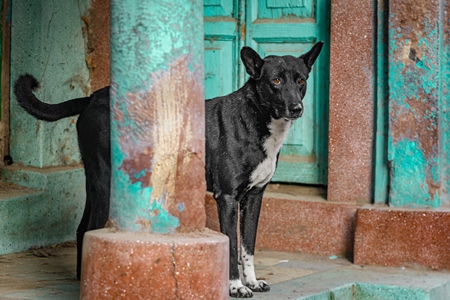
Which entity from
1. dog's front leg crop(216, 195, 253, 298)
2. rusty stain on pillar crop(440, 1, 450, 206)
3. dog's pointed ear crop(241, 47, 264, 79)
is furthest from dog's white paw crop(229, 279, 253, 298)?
rusty stain on pillar crop(440, 1, 450, 206)

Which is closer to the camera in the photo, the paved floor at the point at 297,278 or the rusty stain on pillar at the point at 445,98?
the paved floor at the point at 297,278

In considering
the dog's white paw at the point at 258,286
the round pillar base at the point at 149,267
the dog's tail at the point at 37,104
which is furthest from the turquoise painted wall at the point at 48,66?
the round pillar base at the point at 149,267

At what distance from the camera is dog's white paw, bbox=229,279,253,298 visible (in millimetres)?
4716

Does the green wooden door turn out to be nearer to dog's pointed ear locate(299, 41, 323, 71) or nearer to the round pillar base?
dog's pointed ear locate(299, 41, 323, 71)

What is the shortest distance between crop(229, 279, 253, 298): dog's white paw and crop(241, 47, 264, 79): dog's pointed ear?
4.10 feet

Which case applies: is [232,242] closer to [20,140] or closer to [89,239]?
[89,239]

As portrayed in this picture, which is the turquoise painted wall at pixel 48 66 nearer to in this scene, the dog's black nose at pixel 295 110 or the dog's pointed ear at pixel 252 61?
the dog's pointed ear at pixel 252 61

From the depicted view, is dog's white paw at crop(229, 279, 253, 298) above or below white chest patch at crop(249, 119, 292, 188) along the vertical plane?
below

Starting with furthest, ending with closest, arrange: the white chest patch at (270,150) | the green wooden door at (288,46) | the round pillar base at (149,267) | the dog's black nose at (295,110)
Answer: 1. the green wooden door at (288,46)
2. the white chest patch at (270,150)
3. the dog's black nose at (295,110)
4. the round pillar base at (149,267)

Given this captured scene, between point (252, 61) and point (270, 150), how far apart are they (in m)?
0.55

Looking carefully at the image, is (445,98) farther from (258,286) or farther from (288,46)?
(258,286)

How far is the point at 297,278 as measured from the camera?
17.7ft

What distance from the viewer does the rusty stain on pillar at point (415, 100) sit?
229 inches

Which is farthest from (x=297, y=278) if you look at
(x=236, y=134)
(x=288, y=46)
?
(x=288, y=46)
